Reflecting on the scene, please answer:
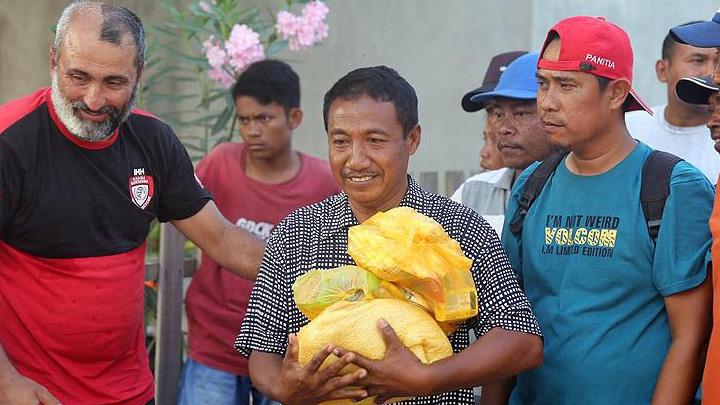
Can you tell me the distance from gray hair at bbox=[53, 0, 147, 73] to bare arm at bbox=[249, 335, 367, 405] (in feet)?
4.18

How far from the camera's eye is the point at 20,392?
324 cm

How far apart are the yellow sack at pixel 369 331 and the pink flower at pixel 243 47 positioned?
3608 mm

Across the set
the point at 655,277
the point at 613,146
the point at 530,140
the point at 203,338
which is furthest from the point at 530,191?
the point at 203,338

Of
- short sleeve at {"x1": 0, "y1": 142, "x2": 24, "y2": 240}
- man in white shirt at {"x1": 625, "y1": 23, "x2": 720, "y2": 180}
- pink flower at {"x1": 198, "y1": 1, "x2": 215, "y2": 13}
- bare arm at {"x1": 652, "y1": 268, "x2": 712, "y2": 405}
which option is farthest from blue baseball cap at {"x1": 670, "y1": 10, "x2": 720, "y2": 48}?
pink flower at {"x1": 198, "y1": 1, "x2": 215, "y2": 13}

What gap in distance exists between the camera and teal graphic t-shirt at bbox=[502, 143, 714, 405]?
307 centimetres

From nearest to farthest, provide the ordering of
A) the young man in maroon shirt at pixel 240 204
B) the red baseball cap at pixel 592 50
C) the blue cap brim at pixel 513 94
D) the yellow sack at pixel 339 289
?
the yellow sack at pixel 339 289
the red baseball cap at pixel 592 50
the blue cap brim at pixel 513 94
the young man in maroon shirt at pixel 240 204

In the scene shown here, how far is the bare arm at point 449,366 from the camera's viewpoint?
271 cm

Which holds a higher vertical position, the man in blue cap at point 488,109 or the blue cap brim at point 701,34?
the blue cap brim at point 701,34

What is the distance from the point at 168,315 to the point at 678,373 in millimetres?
3056

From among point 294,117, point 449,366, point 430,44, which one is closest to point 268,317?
point 449,366

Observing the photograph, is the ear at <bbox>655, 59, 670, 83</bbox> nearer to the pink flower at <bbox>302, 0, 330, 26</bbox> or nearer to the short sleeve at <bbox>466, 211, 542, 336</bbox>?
the pink flower at <bbox>302, 0, 330, 26</bbox>

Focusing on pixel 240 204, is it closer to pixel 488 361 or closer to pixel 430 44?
pixel 488 361

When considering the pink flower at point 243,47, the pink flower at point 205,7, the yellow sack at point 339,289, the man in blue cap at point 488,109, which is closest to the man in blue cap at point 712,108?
the yellow sack at point 339,289

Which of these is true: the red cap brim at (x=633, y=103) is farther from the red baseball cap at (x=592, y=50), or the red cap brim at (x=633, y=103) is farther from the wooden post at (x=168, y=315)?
the wooden post at (x=168, y=315)
